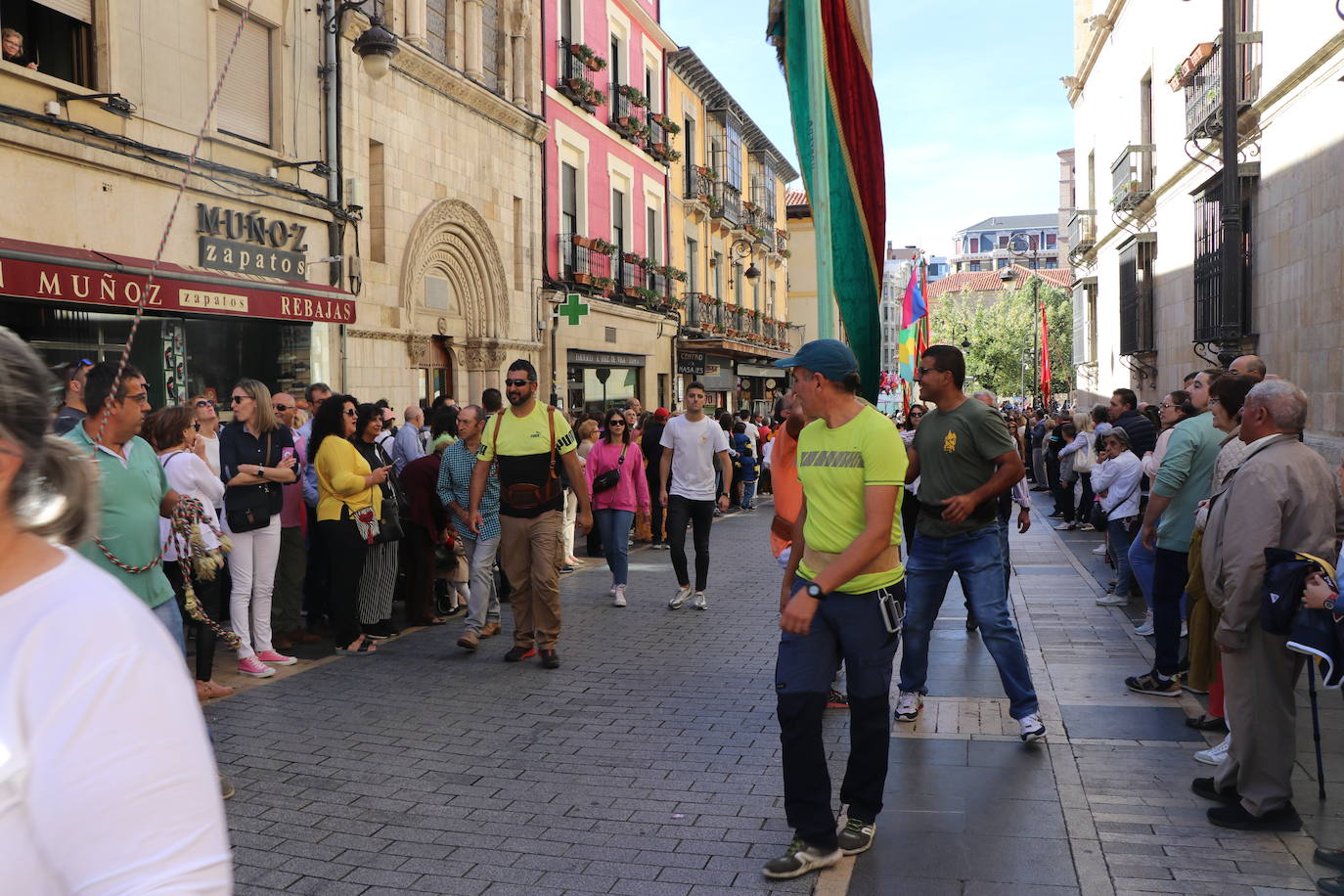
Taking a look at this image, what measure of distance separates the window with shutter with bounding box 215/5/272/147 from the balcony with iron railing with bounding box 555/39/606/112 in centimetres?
899

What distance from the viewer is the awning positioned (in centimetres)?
897

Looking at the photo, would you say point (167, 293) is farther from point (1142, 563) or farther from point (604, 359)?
point (604, 359)

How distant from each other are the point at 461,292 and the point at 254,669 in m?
11.7

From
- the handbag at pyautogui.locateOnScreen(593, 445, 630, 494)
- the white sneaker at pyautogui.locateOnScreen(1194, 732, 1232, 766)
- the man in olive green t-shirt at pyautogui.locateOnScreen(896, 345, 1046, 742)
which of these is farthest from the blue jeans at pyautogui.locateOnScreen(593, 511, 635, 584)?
the white sneaker at pyautogui.locateOnScreen(1194, 732, 1232, 766)

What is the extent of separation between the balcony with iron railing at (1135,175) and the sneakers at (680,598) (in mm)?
15985

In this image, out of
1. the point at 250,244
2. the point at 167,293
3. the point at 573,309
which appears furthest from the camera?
the point at 573,309

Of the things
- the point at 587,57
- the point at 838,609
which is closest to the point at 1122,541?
the point at 838,609

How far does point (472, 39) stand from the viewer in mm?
18094

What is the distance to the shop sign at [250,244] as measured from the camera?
12.2 m

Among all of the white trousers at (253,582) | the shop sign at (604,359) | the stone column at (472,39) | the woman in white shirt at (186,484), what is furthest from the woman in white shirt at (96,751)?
the shop sign at (604,359)

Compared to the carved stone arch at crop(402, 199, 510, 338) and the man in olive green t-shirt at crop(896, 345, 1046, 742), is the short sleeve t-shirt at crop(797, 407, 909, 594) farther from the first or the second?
the carved stone arch at crop(402, 199, 510, 338)

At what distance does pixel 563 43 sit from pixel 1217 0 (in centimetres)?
1158

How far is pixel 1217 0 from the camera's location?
1619 cm

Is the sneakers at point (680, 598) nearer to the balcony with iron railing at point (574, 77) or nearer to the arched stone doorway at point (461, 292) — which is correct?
the arched stone doorway at point (461, 292)
